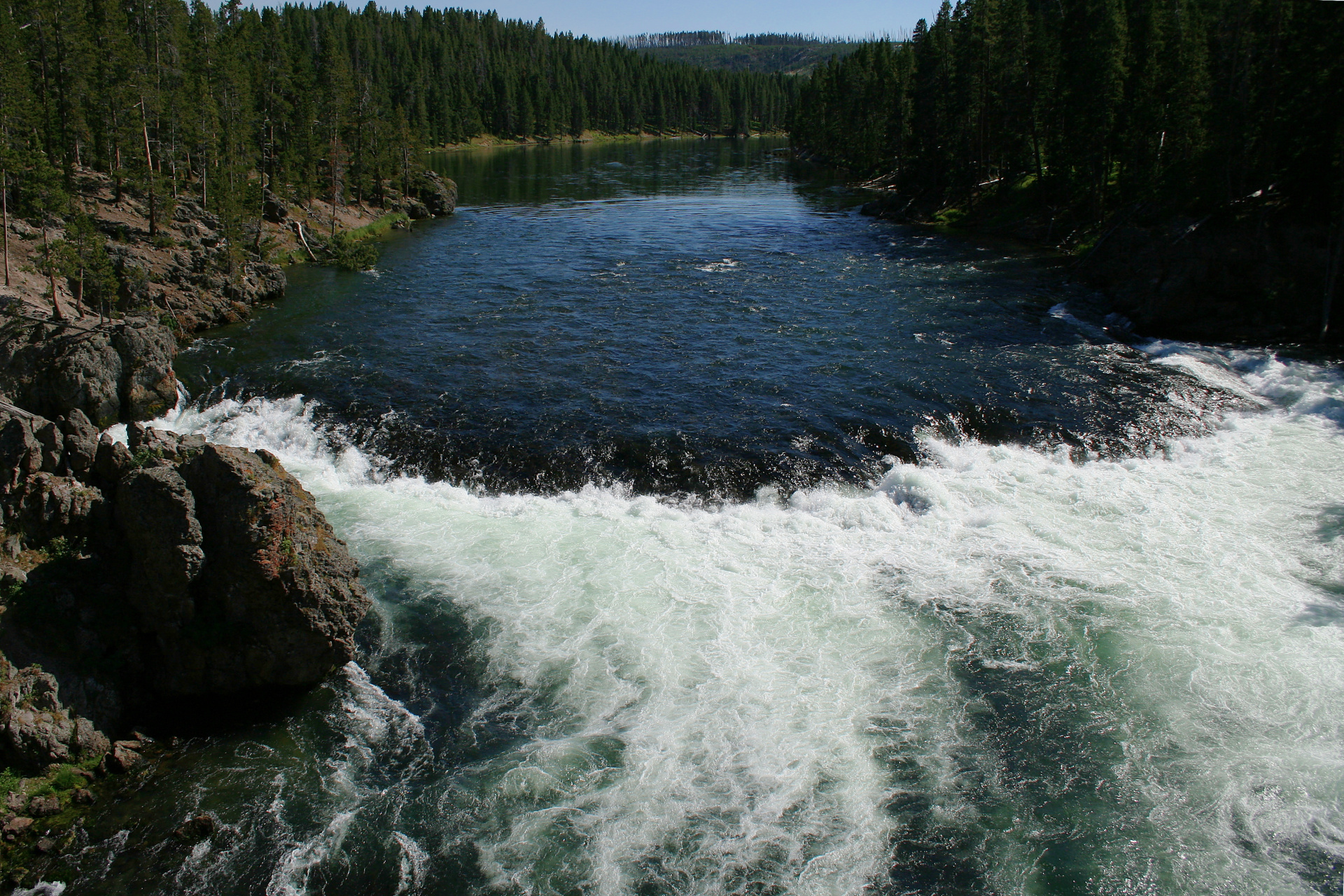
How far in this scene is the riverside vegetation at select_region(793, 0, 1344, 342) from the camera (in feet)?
114

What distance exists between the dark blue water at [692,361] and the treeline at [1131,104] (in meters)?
8.04

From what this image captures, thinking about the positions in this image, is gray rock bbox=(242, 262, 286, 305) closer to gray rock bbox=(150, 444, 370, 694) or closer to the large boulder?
the large boulder

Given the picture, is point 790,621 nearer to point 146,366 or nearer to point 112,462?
point 112,462

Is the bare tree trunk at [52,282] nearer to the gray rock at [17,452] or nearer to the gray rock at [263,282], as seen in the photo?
the gray rock at [263,282]

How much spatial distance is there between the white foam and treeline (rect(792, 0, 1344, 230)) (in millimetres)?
19232

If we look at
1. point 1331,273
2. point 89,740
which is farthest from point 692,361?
point 1331,273

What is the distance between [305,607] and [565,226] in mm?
59843

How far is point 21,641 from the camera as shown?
13312mm

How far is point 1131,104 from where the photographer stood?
48781 mm

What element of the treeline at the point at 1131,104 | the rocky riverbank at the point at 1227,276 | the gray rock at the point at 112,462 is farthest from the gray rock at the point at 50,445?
the treeline at the point at 1131,104

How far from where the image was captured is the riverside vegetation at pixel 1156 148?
3478cm

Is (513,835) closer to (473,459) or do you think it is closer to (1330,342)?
(473,459)

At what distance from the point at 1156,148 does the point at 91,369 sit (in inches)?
2294

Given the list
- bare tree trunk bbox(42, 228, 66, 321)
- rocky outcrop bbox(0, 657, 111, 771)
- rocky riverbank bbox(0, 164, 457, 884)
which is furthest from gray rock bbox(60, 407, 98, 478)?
bare tree trunk bbox(42, 228, 66, 321)
